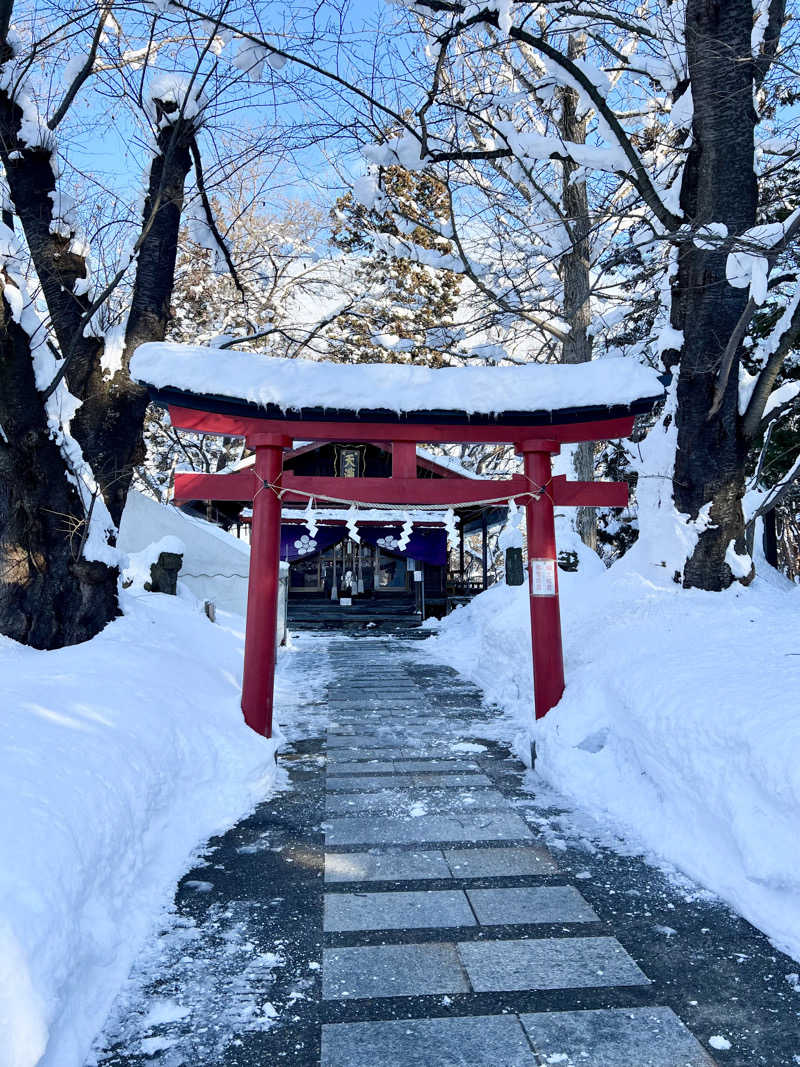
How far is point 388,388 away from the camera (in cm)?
588

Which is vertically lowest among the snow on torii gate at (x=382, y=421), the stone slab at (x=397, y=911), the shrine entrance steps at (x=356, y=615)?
the stone slab at (x=397, y=911)

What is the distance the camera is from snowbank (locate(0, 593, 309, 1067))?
7.34ft

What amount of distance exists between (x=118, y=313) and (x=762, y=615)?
6645 millimetres

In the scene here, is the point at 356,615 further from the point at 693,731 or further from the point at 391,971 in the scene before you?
the point at 391,971

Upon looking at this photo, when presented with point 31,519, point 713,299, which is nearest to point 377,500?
point 31,519

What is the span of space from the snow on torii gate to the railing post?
1cm

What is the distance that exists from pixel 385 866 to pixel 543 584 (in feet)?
10.7

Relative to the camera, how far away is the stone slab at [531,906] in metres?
3.29

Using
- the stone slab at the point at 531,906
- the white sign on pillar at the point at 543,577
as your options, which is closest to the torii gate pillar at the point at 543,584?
the white sign on pillar at the point at 543,577

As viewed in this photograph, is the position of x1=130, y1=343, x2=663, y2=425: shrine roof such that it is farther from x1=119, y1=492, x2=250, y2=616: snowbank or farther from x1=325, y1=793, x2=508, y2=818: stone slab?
x1=119, y1=492, x2=250, y2=616: snowbank

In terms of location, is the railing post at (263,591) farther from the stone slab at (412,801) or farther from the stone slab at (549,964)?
the stone slab at (549,964)

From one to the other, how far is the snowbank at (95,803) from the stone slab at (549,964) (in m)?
1.50

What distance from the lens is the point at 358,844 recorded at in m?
4.24

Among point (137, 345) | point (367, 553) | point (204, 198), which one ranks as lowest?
point (367, 553)
